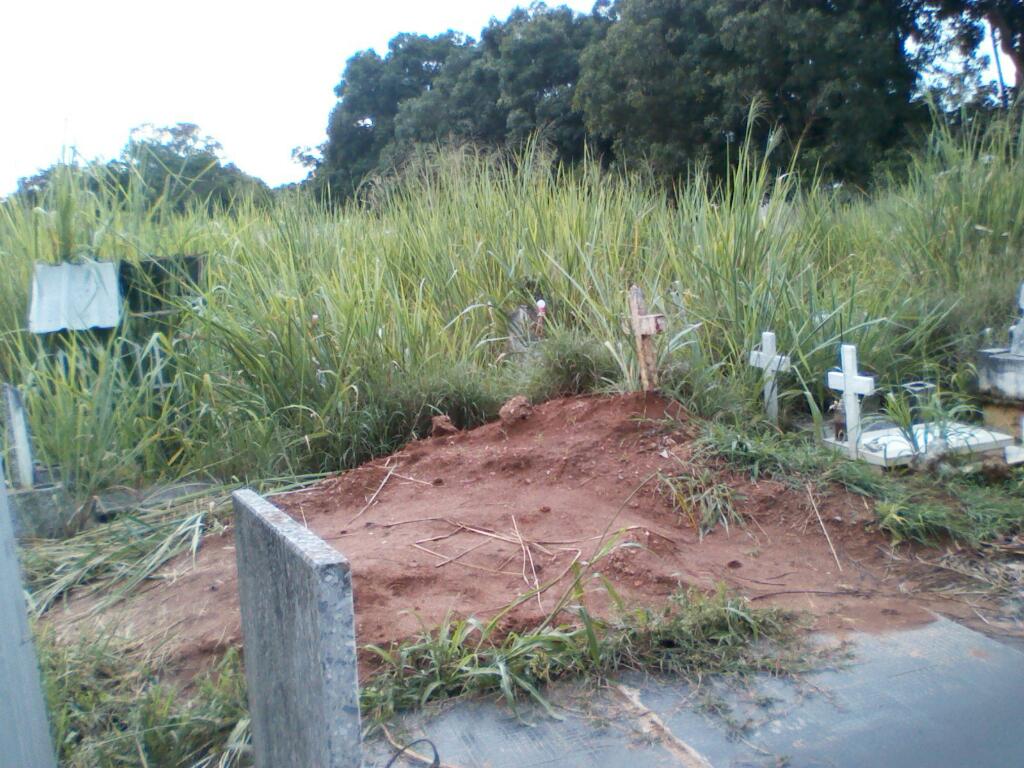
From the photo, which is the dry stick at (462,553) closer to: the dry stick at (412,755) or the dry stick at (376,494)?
the dry stick at (376,494)

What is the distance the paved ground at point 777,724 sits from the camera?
7.84 feet

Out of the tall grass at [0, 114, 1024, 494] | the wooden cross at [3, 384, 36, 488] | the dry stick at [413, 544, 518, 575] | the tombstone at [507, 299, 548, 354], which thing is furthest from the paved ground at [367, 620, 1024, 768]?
the tombstone at [507, 299, 548, 354]

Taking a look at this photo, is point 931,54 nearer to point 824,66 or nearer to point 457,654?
point 824,66

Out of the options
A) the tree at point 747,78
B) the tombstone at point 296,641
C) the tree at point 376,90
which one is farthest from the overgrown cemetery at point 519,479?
the tree at point 376,90

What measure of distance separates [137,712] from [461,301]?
13.0 ft

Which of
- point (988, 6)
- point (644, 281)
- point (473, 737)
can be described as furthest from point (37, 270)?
point (988, 6)

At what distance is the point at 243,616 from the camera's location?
2.19m

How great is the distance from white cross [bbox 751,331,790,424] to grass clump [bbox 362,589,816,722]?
6.04 feet

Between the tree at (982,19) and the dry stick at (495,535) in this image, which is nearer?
the dry stick at (495,535)

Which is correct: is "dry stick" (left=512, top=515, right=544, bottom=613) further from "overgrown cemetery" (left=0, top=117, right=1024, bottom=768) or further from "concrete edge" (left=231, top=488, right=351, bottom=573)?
"concrete edge" (left=231, top=488, right=351, bottom=573)

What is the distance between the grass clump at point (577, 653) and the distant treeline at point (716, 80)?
13912 mm

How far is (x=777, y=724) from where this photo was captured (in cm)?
252

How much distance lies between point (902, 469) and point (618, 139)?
53.6ft

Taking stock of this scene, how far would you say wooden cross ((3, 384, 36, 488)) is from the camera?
12.7 feet
